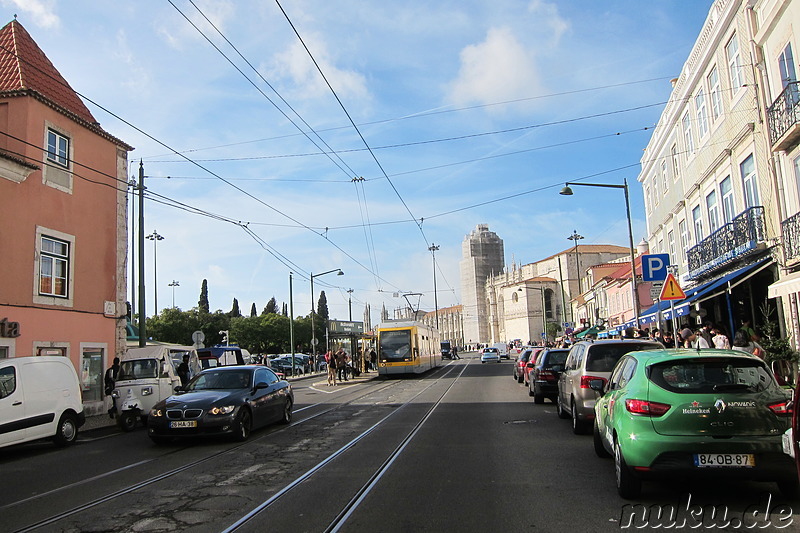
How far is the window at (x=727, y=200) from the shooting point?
755 inches

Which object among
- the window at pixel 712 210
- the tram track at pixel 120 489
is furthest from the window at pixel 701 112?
the tram track at pixel 120 489

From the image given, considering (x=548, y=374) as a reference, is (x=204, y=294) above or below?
above

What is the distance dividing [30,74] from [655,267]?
19.1 meters

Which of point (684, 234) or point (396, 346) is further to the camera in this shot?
point (396, 346)

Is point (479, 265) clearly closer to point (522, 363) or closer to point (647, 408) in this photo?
point (522, 363)

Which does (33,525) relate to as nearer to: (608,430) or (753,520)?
(608,430)

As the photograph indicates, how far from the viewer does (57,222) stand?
18.6 m

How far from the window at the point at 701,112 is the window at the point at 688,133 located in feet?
3.55

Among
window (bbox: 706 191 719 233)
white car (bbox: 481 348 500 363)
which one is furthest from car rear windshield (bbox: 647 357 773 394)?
white car (bbox: 481 348 500 363)

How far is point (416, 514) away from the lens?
5977 mm

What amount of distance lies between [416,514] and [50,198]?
1682 cm

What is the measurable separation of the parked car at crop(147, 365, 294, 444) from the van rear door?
2.18m

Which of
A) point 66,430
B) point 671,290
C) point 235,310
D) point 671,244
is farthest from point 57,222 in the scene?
point 235,310

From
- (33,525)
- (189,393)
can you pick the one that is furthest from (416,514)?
(189,393)
